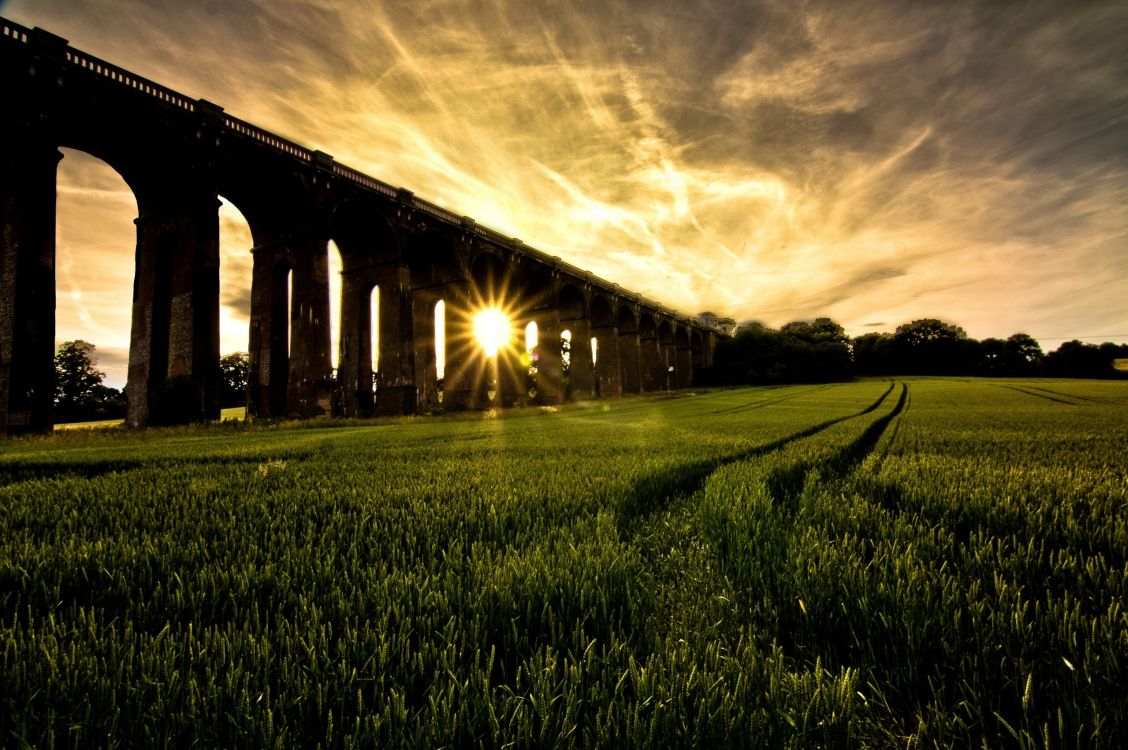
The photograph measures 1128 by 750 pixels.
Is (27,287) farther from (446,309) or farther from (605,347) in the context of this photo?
(605,347)

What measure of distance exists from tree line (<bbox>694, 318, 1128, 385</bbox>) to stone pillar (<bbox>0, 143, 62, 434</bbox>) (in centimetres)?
6844

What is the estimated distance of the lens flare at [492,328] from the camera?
28.5m

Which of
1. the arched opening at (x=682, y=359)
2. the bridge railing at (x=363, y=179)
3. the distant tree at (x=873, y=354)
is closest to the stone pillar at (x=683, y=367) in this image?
the arched opening at (x=682, y=359)

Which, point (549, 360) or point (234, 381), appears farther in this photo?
point (234, 381)

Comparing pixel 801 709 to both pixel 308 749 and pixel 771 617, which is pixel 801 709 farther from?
pixel 308 749

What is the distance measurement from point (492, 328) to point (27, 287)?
21.7m

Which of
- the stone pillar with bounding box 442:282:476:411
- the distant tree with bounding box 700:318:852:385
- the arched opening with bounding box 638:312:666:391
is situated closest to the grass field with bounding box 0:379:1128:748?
the stone pillar with bounding box 442:282:476:411

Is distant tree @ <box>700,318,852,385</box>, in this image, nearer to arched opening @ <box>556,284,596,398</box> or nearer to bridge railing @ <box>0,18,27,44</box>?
arched opening @ <box>556,284,596,398</box>

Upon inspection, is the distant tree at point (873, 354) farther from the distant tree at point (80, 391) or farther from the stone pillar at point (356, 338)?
the distant tree at point (80, 391)

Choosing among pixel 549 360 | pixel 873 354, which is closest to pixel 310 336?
pixel 549 360

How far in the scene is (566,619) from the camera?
4.05 feet

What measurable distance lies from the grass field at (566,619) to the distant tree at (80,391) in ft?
173

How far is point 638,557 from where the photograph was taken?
69.1 inches

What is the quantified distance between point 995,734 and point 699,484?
2.96 m
